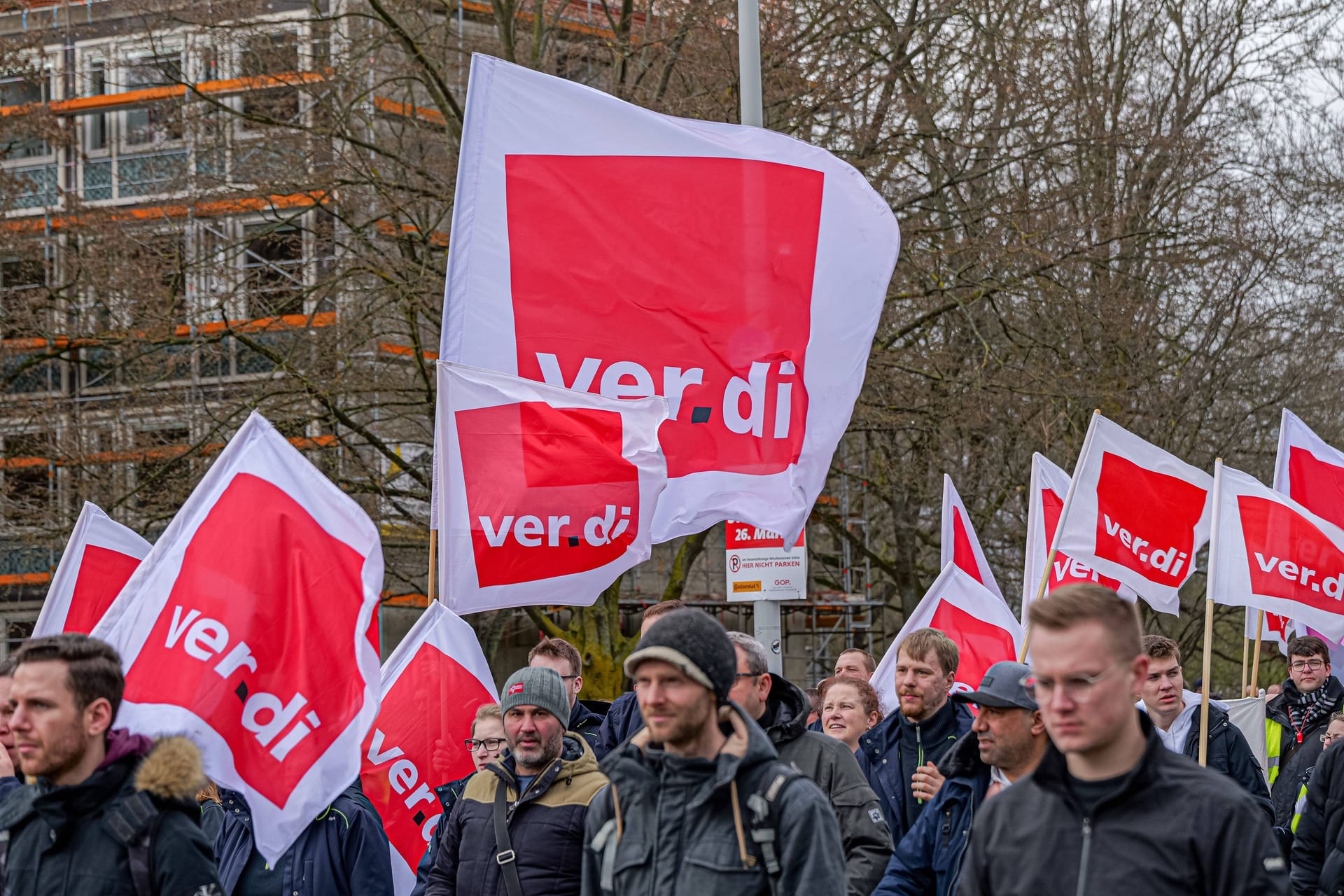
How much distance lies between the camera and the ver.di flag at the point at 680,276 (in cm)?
829

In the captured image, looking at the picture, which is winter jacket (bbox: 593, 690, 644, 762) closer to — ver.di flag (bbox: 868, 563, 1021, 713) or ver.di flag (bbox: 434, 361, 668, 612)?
ver.di flag (bbox: 434, 361, 668, 612)

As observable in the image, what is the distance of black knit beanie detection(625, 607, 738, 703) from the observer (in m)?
4.39

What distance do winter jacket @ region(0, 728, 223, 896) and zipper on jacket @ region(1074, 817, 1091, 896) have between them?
6.86 feet

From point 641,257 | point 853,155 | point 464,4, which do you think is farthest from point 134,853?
point 464,4

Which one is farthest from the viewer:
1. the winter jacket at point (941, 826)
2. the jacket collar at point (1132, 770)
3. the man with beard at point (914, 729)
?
the man with beard at point (914, 729)

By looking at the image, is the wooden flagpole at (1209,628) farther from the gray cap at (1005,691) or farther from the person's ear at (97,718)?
the person's ear at (97,718)

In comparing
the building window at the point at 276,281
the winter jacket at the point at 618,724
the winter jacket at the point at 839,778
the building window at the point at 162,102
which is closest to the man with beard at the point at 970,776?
the winter jacket at the point at 839,778

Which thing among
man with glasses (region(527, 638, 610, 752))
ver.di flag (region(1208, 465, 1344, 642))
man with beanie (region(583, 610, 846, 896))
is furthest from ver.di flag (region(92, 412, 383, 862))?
ver.di flag (region(1208, 465, 1344, 642))

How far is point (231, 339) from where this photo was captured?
60.5 feet

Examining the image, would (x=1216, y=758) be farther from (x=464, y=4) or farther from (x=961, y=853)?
(x=464, y=4)

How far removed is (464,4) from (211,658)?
1528cm

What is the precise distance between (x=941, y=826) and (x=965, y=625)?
5.32 meters

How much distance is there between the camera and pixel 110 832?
4.35 m

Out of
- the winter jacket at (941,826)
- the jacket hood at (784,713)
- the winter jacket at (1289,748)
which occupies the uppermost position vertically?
the jacket hood at (784,713)
